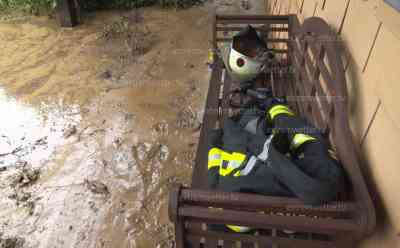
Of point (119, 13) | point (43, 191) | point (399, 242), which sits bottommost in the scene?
point (43, 191)

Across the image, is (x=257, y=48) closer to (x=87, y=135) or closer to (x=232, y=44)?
(x=232, y=44)

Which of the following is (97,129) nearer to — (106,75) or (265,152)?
(106,75)

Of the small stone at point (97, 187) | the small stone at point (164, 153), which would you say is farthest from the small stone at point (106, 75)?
the small stone at point (97, 187)

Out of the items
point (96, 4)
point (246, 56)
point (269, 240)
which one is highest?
point (246, 56)

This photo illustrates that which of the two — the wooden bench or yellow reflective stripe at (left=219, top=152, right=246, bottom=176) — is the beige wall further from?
yellow reflective stripe at (left=219, top=152, right=246, bottom=176)

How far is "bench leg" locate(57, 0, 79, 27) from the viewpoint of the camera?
449 centimetres

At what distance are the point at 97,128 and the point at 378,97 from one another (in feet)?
7.14

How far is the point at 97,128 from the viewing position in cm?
272

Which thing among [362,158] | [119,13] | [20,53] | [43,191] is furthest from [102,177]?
[119,13]

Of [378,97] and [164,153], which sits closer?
[378,97]

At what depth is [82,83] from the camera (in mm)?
3342

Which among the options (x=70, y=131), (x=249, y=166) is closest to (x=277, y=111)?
(x=249, y=166)

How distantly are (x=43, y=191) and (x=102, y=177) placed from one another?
39 cm

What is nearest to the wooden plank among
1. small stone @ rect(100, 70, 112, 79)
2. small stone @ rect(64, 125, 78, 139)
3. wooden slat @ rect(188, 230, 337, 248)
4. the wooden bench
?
the wooden bench
